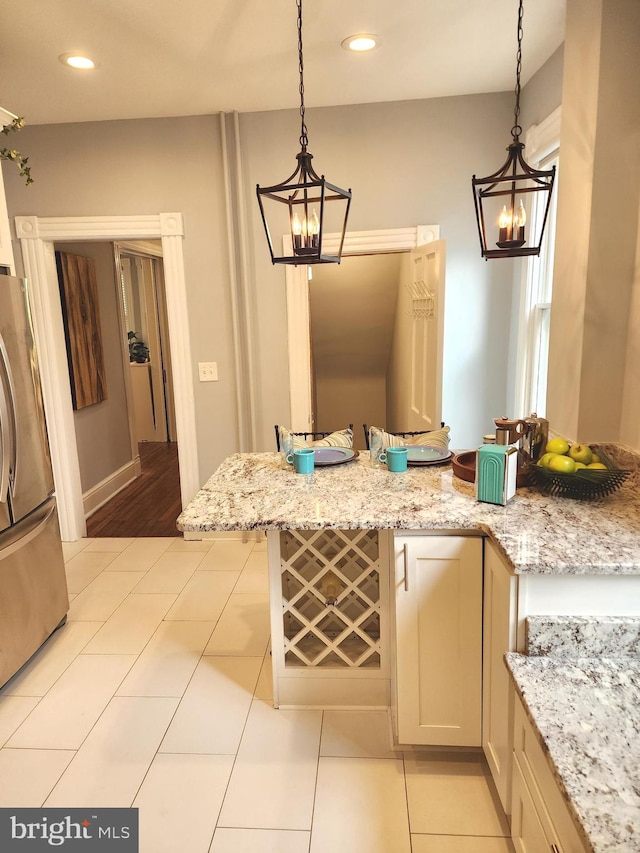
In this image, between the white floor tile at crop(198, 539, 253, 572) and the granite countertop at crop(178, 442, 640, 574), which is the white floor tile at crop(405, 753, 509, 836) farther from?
the white floor tile at crop(198, 539, 253, 572)

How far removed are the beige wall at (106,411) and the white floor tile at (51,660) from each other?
1889 millimetres

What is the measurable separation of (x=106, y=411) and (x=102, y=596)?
2.16 meters

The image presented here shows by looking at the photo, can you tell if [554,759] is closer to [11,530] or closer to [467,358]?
[11,530]

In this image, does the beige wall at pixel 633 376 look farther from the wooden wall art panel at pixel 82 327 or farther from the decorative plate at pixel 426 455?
the wooden wall art panel at pixel 82 327

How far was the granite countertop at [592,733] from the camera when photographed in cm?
97

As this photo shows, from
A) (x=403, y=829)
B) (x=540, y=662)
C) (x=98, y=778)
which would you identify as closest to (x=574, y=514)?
(x=540, y=662)

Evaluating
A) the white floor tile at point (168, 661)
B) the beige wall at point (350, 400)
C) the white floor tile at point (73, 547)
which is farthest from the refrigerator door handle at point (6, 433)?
the beige wall at point (350, 400)

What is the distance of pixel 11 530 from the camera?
237 centimetres

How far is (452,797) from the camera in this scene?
5.80ft

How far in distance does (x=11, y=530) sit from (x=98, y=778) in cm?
105

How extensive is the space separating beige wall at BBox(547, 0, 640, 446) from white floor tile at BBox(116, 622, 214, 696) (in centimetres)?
189

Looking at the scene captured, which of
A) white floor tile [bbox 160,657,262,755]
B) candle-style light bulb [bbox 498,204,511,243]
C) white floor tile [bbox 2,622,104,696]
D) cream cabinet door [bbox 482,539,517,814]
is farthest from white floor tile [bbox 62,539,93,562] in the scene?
candle-style light bulb [bbox 498,204,511,243]

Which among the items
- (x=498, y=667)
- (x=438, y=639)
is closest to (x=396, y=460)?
(x=438, y=639)

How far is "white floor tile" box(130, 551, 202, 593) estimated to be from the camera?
325 cm
